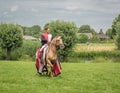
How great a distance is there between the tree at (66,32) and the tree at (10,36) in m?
5.40

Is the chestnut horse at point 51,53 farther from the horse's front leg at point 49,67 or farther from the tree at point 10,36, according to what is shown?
the tree at point 10,36

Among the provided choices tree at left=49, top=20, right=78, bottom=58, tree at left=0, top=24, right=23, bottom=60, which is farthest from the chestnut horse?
tree at left=0, top=24, right=23, bottom=60

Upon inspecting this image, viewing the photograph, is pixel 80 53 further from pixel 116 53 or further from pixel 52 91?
pixel 52 91

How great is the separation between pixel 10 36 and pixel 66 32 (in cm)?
800

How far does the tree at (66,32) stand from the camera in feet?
127

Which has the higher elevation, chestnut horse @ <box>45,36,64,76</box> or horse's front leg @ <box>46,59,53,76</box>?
chestnut horse @ <box>45,36,64,76</box>

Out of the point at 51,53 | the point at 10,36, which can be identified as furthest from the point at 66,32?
the point at 51,53

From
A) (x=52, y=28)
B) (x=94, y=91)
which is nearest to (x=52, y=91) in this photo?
(x=94, y=91)

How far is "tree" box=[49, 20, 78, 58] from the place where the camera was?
3878cm

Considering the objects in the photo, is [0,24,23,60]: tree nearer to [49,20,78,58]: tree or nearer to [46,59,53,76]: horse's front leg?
[49,20,78,58]: tree

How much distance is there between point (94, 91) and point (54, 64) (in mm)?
3844

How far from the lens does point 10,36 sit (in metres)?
41.1

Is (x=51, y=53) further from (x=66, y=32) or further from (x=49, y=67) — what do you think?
(x=66, y=32)

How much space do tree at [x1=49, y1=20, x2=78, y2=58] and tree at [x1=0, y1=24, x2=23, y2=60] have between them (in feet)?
17.7
